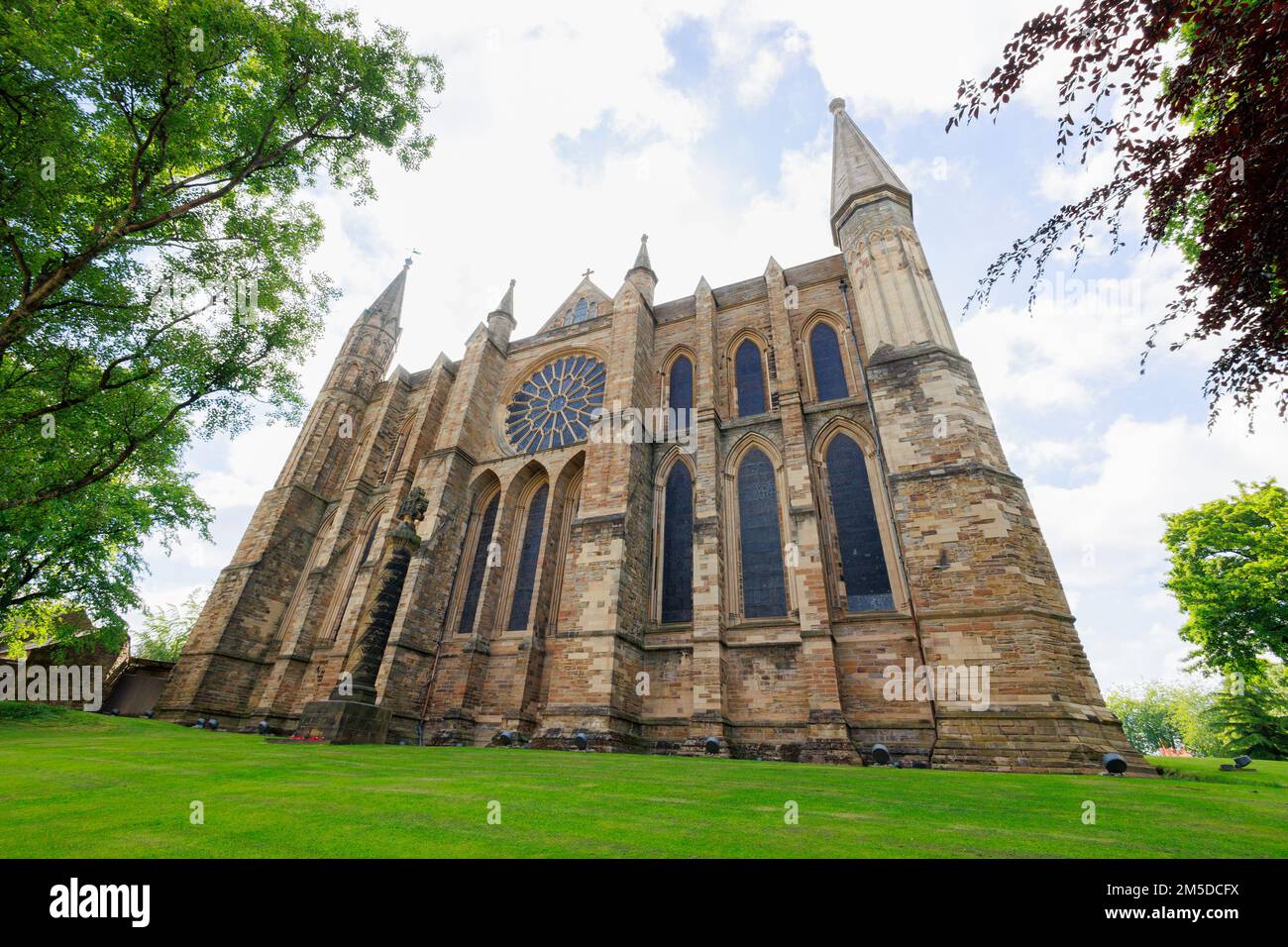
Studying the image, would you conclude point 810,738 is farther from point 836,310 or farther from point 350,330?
point 350,330

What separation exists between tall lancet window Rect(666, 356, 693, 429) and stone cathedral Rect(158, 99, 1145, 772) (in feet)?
0.30

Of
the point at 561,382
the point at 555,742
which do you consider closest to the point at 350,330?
the point at 561,382

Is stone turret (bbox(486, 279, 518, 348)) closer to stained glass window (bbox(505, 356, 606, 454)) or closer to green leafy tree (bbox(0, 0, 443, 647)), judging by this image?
stained glass window (bbox(505, 356, 606, 454))

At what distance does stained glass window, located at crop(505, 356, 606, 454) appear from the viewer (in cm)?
2012

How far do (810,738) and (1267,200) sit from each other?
10319mm

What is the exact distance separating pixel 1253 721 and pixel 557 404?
2539cm

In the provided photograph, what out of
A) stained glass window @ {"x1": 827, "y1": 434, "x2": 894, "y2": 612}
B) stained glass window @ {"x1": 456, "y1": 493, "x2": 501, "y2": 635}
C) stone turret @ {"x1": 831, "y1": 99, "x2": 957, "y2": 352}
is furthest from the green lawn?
stone turret @ {"x1": 831, "y1": 99, "x2": 957, "y2": 352}

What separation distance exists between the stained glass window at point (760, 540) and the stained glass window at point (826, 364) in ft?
10.2

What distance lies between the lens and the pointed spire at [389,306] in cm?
2698

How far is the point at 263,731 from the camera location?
50.6ft

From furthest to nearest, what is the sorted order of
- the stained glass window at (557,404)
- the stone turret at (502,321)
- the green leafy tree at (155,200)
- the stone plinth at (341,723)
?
the stone turret at (502,321), the stained glass window at (557,404), the stone plinth at (341,723), the green leafy tree at (155,200)

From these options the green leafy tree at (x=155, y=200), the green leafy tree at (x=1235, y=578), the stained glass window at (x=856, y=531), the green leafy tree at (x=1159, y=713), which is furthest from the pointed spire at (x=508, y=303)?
the green leafy tree at (x=1159, y=713)

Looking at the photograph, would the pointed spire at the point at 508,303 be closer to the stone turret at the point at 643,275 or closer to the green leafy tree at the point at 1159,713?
the stone turret at the point at 643,275

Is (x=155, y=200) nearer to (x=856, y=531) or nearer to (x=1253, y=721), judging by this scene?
(x=856, y=531)
